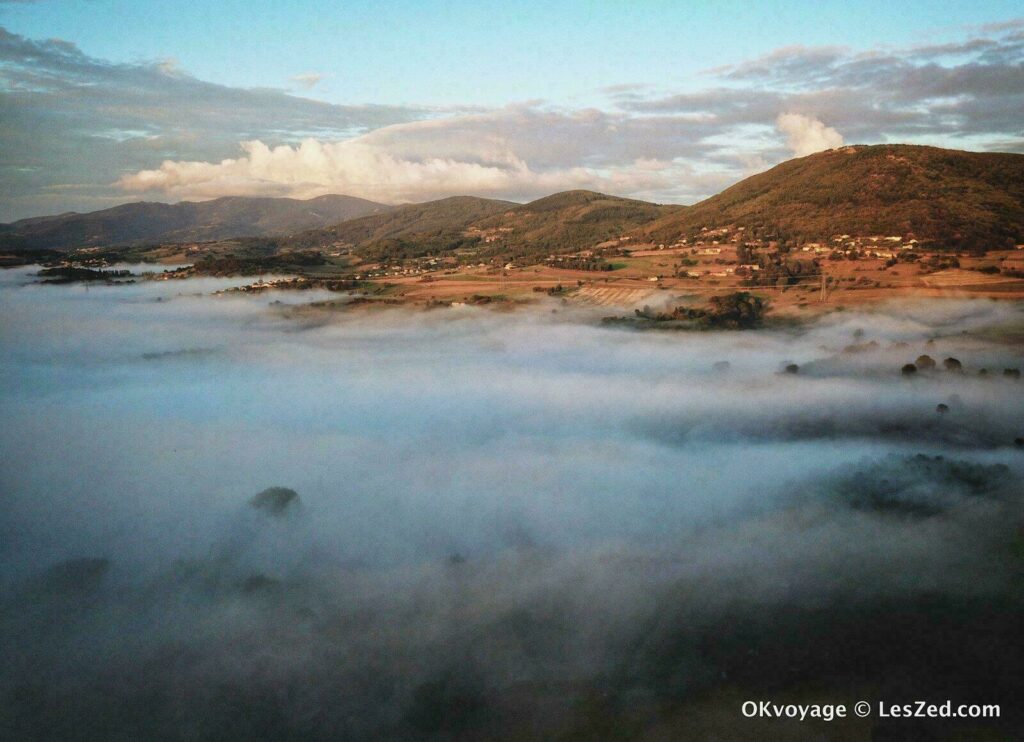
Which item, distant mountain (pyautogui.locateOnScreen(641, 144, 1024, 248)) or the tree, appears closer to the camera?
the tree

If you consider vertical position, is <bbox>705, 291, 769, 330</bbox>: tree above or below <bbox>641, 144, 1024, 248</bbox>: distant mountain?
below

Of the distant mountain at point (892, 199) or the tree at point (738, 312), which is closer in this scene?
the tree at point (738, 312)

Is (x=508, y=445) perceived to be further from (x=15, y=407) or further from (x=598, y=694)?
(x=15, y=407)

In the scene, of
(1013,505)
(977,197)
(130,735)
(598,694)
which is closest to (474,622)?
(598,694)

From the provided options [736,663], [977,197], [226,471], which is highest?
[977,197]

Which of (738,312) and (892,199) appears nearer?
(738,312)

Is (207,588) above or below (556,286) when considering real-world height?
below

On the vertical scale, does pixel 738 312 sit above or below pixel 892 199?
below

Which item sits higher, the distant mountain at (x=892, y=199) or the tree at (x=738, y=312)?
the distant mountain at (x=892, y=199)
